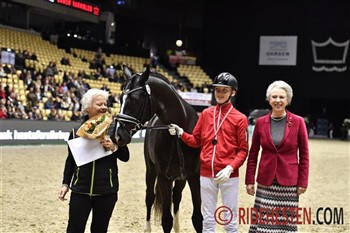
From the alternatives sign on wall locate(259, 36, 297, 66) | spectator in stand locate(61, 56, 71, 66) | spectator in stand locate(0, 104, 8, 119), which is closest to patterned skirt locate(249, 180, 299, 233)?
spectator in stand locate(0, 104, 8, 119)

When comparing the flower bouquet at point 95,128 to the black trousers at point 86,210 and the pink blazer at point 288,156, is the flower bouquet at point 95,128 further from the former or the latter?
the pink blazer at point 288,156

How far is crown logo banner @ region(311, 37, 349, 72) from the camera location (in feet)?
104

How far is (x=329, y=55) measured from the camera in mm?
31875

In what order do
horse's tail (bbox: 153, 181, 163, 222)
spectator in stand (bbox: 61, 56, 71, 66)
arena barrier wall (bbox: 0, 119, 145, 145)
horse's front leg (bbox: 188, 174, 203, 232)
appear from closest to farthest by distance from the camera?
horse's front leg (bbox: 188, 174, 203, 232) → horse's tail (bbox: 153, 181, 163, 222) → arena barrier wall (bbox: 0, 119, 145, 145) → spectator in stand (bbox: 61, 56, 71, 66)

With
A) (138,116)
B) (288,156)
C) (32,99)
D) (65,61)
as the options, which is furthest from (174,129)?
(65,61)

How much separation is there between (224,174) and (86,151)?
102 cm

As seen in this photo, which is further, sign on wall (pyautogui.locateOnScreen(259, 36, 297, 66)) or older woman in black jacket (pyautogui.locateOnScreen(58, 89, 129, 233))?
sign on wall (pyautogui.locateOnScreen(259, 36, 297, 66))

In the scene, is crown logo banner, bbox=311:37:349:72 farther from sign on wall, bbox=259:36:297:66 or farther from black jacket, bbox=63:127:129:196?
black jacket, bbox=63:127:129:196

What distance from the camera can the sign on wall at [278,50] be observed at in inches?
1281

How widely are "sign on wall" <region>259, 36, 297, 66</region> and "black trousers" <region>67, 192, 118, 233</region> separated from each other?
30.2m

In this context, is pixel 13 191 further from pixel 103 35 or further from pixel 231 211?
pixel 103 35

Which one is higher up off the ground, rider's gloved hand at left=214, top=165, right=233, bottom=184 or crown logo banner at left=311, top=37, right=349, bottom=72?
crown logo banner at left=311, top=37, right=349, bottom=72

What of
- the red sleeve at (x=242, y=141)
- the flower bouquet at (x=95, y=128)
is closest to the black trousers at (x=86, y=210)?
the flower bouquet at (x=95, y=128)

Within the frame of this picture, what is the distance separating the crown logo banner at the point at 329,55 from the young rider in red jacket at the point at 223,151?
29503 millimetres
